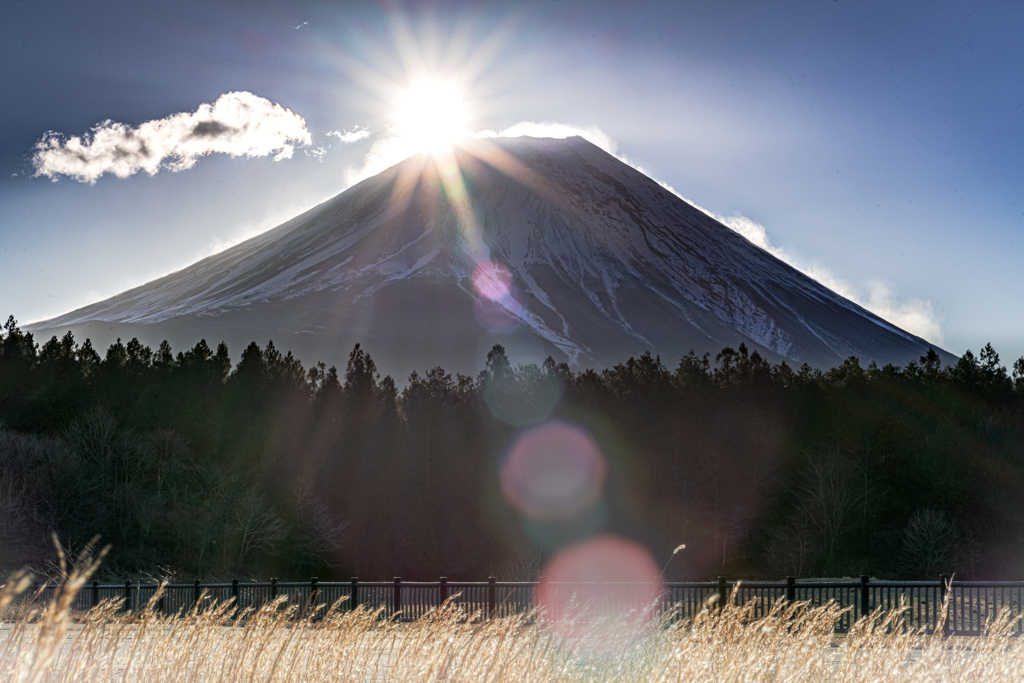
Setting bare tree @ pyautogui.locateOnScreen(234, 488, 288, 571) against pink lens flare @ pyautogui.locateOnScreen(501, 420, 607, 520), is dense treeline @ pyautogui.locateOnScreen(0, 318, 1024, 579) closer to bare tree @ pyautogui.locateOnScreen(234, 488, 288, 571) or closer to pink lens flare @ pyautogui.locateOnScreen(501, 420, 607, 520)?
bare tree @ pyautogui.locateOnScreen(234, 488, 288, 571)

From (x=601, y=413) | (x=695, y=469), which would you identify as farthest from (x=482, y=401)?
(x=695, y=469)

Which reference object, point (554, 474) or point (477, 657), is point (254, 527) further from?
point (477, 657)

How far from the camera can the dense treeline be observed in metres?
→ 40.5

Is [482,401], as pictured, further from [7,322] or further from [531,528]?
[7,322]

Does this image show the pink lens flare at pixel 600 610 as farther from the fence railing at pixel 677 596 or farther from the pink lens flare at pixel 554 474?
the pink lens flare at pixel 554 474

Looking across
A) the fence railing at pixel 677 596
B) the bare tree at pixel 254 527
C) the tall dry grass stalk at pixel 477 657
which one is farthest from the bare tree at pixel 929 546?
the tall dry grass stalk at pixel 477 657

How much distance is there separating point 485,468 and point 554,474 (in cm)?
449

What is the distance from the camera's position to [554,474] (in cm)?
4747

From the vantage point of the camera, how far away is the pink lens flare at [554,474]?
152 feet

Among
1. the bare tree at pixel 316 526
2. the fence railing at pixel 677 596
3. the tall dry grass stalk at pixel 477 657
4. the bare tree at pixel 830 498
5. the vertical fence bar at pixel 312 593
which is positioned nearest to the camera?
the tall dry grass stalk at pixel 477 657

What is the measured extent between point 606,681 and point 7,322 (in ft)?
188

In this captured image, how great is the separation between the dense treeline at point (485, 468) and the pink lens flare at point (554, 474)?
66cm

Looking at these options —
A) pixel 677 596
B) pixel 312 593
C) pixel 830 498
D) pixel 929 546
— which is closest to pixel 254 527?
pixel 312 593

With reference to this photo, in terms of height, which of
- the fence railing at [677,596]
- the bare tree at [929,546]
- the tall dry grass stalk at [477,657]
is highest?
the tall dry grass stalk at [477,657]
